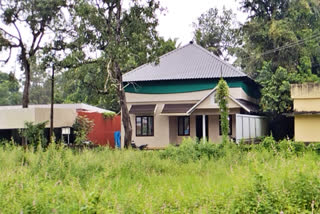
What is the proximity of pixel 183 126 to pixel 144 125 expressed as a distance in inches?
92.8

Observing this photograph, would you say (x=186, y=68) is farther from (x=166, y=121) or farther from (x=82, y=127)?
(x=82, y=127)

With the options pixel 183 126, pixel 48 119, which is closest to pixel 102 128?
pixel 183 126

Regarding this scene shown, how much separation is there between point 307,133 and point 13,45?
16.0m

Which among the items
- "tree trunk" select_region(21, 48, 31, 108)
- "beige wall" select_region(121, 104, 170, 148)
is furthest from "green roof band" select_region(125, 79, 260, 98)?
"tree trunk" select_region(21, 48, 31, 108)

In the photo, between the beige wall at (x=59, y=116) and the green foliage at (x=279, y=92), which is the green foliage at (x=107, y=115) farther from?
the green foliage at (x=279, y=92)

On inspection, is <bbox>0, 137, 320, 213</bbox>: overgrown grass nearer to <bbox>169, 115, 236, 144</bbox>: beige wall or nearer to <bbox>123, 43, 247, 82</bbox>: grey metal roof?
<bbox>169, 115, 236, 144</bbox>: beige wall

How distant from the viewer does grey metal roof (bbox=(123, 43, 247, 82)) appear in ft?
73.0

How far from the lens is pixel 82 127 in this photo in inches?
837

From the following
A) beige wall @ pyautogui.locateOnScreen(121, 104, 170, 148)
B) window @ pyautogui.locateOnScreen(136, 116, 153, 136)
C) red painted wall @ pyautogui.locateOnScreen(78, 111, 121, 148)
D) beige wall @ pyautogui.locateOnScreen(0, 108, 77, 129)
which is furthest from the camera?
window @ pyautogui.locateOnScreen(136, 116, 153, 136)

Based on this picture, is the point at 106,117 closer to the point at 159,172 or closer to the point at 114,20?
the point at 114,20

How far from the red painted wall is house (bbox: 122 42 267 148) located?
7.61 feet

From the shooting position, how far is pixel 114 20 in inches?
748

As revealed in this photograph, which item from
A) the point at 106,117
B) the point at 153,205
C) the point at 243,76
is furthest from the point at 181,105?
the point at 153,205

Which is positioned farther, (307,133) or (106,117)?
(106,117)
